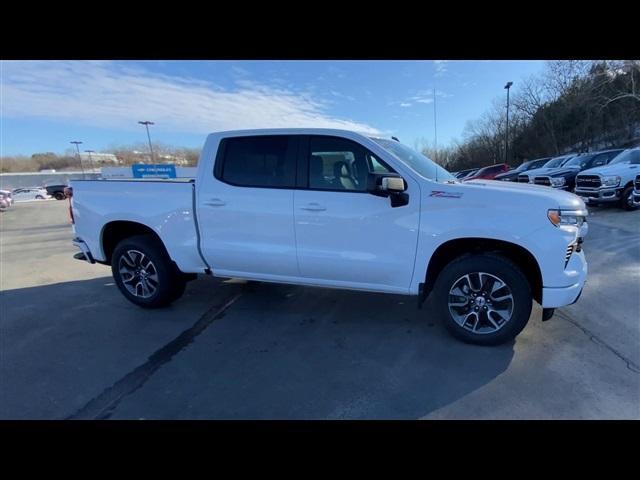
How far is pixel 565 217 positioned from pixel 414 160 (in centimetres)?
150

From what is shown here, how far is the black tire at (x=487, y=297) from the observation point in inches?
115

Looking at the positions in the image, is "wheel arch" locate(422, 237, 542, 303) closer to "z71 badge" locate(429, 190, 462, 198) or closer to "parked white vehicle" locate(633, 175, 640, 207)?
"z71 badge" locate(429, 190, 462, 198)

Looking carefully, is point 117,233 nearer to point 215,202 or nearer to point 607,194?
point 215,202

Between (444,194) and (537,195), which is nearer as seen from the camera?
(537,195)

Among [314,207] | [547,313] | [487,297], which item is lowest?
[547,313]

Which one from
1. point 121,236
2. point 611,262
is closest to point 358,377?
point 121,236

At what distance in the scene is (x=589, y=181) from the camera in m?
9.49

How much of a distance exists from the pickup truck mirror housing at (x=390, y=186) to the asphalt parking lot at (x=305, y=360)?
1.44 meters

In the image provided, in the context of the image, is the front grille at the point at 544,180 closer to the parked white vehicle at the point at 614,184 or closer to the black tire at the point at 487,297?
the parked white vehicle at the point at 614,184

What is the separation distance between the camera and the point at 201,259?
12.7ft

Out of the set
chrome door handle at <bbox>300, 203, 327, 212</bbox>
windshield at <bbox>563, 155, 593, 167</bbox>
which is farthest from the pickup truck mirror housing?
windshield at <bbox>563, 155, 593, 167</bbox>

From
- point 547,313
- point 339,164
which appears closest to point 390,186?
point 339,164

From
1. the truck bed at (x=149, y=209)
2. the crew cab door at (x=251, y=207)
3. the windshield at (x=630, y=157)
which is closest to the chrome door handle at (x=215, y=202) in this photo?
the crew cab door at (x=251, y=207)
